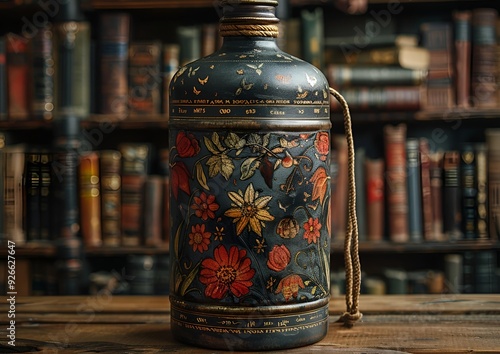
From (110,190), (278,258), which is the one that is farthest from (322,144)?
(110,190)

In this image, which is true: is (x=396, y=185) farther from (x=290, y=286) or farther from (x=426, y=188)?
(x=290, y=286)

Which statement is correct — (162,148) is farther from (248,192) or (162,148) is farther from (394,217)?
(248,192)

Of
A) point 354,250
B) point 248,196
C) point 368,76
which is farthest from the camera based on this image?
point 368,76

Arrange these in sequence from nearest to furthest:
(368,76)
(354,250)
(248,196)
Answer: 1. (248,196)
2. (354,250)
3. (368,76)

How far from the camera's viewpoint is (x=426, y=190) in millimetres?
2332

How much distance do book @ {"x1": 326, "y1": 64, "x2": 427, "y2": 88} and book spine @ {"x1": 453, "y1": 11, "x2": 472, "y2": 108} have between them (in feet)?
0.35

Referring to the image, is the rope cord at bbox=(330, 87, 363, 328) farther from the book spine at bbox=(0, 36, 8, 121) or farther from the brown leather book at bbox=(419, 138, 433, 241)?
the book spine at bbox=(0, 36, 8, 121)

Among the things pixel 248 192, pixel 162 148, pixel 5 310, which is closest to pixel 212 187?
pixel 248 192

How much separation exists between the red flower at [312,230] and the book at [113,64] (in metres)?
1.45

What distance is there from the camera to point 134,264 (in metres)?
2.37

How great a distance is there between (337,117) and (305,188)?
1442 millimetres

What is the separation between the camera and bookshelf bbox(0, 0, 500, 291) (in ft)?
7.64

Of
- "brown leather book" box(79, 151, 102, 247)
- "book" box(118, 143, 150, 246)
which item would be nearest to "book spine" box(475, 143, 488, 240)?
"book" box(118, 143, 150, 246)

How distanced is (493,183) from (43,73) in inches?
53.1
